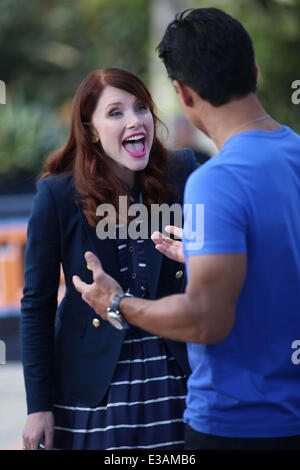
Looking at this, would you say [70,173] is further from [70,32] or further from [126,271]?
[70,32]

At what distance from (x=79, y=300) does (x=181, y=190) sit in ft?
1.76

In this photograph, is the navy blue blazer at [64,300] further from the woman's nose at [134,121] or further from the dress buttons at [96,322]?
the woman's nose at [134,121]

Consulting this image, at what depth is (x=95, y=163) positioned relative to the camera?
2691 mm

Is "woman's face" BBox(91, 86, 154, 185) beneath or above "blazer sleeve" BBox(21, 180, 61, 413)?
above

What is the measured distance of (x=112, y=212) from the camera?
2605 mm

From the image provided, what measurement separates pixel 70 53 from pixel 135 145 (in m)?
23.0

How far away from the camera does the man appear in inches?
68.4

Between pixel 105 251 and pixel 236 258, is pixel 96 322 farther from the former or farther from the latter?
pixel 236 258

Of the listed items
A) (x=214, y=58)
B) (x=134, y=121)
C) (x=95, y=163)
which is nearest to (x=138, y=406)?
(x=95, y=163)

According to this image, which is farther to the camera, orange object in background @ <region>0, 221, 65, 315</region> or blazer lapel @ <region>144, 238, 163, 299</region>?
orange object in background @ <region>0, 221, 65, 315</region>

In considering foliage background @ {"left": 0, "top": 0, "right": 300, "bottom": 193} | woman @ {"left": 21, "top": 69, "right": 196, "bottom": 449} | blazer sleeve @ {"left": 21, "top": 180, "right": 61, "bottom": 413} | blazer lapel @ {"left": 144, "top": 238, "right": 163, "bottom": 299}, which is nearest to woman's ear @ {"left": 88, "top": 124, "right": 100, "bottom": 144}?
woman @ {"left": 21, "top": 69, "right": 196, "bottom": 449}

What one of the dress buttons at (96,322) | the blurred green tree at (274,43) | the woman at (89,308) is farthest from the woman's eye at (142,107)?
the blurred green tree at (274,43)

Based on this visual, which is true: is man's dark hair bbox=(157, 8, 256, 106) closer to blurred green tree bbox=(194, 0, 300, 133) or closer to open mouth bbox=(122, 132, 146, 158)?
open mouth bbox=(122, 132, 146, 158)

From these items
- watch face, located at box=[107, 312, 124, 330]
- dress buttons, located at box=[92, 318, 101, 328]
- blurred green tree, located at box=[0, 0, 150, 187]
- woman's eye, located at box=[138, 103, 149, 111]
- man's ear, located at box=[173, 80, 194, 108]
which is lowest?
dress buttons, located at box=[92, 318, 101, 328]
